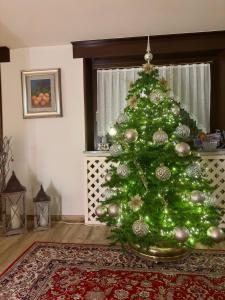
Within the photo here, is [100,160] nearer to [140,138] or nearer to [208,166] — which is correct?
[140,138]

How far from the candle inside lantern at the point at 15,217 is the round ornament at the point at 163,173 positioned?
1729 mm

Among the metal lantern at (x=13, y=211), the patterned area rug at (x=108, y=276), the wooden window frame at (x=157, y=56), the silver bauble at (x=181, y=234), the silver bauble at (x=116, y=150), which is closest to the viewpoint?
the patterned area rug at (x=108, y=276)

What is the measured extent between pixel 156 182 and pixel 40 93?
2.00m

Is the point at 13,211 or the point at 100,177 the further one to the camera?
the point at 100,177

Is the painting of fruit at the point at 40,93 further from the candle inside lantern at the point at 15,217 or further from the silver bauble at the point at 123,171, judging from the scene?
the silver bauble at the point at 123,171

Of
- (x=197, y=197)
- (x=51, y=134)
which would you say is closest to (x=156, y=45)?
(x=51, y=134)

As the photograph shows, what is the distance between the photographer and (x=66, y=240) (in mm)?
2865

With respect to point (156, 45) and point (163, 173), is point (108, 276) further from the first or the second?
point (156, 45)

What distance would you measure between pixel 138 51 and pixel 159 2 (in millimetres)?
902

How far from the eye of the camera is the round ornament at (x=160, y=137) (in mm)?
2180

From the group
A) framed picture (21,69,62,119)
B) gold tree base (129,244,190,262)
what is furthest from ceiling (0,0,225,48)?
gold tree base (129,244,190,262)

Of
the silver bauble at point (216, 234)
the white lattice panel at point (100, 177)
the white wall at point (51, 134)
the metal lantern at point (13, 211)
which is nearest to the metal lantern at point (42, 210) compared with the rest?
the metal lantern at point (13, 211)

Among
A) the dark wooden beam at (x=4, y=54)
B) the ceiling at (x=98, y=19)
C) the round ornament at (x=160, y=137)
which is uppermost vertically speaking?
the ceiling at (x=98, y=19)

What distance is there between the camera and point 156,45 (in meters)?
3.22
